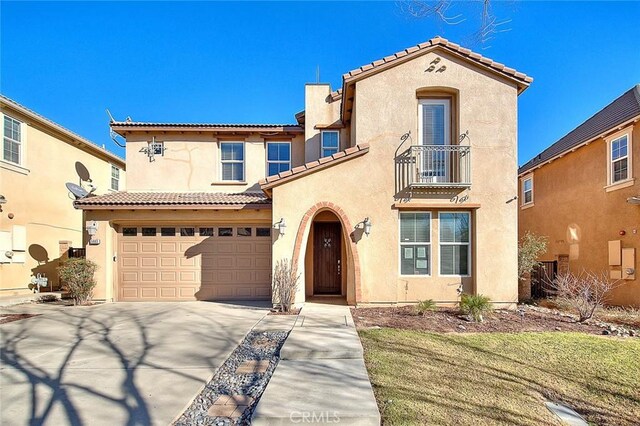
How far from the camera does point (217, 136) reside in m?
13.7

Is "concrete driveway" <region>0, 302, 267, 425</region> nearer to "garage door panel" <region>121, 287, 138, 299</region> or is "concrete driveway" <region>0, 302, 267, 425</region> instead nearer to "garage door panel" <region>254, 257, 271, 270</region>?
"garage door panel" <region>121, 287, 138, 299</region>

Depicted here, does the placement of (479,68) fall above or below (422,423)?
above

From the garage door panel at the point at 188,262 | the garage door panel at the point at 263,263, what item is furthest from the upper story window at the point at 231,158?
the garage door panel at the point at 263,263

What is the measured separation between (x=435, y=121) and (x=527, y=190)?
1049cm

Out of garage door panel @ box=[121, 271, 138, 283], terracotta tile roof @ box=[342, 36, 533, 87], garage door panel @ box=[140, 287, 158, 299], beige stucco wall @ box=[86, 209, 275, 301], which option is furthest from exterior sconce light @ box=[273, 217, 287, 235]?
garage door panel @ box=[121, 271, 138, 283]

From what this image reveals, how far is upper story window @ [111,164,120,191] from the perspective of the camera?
19.0 metres

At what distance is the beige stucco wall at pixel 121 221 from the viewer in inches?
454

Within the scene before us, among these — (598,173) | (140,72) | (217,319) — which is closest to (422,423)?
(217,319)

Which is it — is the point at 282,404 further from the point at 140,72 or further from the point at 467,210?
the point at 140,72

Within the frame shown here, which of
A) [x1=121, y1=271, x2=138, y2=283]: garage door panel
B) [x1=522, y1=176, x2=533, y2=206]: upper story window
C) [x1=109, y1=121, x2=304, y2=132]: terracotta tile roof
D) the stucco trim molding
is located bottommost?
[x1=121, y1=271, x2=138, y2=283]: garage door panel

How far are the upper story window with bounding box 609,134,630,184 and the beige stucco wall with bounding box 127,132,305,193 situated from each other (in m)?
11.4

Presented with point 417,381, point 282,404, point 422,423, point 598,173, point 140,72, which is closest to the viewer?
point 422,423

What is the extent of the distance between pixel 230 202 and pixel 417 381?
8.44 meters

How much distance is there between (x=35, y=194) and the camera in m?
13.8
